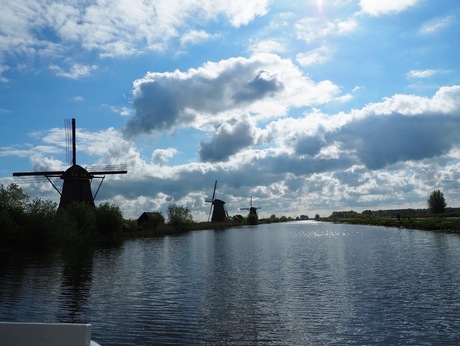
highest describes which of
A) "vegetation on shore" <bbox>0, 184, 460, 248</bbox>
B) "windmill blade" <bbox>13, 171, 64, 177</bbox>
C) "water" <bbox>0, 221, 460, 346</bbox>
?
"windmill blade" <bbox>13, 171, 64, 177</bbox>

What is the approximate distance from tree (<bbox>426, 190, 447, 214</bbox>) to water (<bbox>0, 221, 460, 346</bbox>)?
10411 cm

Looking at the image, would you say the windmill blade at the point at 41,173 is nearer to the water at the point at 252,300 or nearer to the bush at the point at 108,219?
the bush at the point at 108,219

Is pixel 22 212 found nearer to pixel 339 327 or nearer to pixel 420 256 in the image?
pixel 420 256

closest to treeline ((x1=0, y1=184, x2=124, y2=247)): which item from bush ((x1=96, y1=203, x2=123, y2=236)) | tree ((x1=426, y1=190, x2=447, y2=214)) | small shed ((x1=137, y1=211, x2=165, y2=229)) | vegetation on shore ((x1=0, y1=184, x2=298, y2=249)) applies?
vegetation on shore ((x1=0, y1=184, x2=298, y2=249))

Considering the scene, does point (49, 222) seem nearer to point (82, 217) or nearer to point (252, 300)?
point (82, 217)

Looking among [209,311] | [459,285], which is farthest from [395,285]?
[209,311]

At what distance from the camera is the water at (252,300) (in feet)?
43.4

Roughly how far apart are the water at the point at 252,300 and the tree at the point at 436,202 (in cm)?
10411

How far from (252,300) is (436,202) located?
12378cm

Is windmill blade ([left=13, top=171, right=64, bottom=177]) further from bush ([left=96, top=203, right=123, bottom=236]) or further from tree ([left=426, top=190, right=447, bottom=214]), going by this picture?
tree ([left=426, top=190, right=447, bottom=214])

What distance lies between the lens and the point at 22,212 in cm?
4872

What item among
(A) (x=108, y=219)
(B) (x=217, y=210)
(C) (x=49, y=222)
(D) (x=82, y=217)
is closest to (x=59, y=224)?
(C) (x=49, y=222)

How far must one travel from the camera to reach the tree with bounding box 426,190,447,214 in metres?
126

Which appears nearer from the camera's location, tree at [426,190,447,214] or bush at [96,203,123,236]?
bush at [96,203,123,236]
